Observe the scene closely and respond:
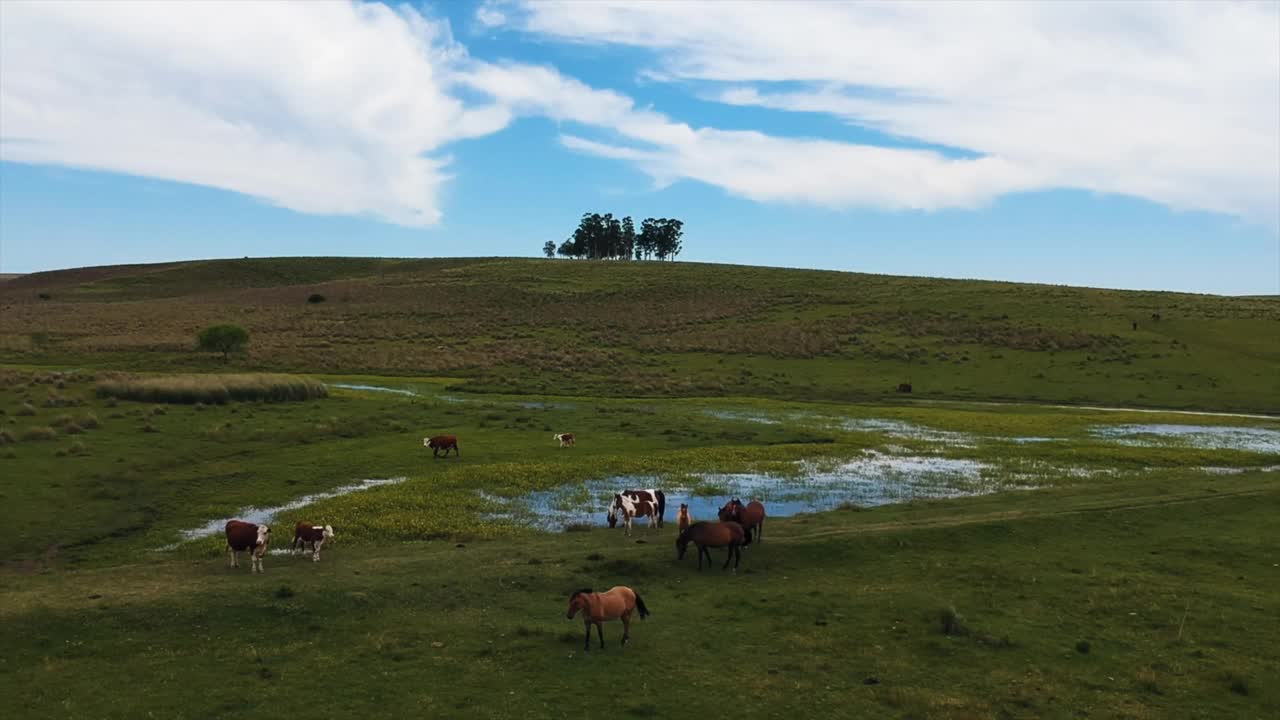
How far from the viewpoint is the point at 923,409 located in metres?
60.6

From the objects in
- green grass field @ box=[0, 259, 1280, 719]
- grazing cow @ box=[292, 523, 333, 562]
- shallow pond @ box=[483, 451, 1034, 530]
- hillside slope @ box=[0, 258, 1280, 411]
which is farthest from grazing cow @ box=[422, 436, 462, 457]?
hillside slope @ box=[0, 258, 1280, 411]

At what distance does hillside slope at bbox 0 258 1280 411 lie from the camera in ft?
236

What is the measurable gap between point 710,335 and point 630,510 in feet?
255

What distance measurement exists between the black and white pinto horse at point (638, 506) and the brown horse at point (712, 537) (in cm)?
406

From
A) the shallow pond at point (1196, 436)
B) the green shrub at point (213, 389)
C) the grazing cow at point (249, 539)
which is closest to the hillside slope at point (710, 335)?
the shallow pond at point (1196, 436)

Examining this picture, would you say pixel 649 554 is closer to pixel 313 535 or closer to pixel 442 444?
pixel 313 535

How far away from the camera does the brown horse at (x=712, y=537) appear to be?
2081cm

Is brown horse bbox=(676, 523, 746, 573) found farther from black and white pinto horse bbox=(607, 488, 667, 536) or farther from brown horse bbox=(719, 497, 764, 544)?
black and white pinto horse bbox=(607, 488, 667, 536)

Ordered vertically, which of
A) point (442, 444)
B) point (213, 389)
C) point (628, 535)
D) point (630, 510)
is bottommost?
point (628, 535)

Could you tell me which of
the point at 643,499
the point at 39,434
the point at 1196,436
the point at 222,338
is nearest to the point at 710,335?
the point at 222,338

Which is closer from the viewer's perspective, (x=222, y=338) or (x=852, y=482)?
(x=852, y=482)

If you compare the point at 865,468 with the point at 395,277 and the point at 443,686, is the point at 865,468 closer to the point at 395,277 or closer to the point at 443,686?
the point at 443,686

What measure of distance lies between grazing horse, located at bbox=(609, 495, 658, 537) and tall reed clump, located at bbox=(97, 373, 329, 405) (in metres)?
34.1

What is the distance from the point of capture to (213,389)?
5072 centimetres
